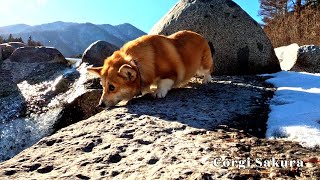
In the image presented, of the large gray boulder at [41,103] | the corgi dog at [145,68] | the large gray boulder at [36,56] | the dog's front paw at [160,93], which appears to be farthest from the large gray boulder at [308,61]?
the large gray boulder at [36,56]

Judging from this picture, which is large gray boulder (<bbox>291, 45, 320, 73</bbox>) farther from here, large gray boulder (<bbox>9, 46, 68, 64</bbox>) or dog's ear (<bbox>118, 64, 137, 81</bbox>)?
large gray boulder (<bbox>9, 46, 68, 64</bbox>)

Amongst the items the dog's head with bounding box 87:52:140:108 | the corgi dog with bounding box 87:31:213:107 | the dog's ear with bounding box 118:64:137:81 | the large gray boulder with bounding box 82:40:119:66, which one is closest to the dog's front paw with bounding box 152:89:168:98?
the corgi dog with bounding box 87:31:213:107

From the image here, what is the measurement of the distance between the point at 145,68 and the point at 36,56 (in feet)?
18.8

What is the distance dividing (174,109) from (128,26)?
157 feet

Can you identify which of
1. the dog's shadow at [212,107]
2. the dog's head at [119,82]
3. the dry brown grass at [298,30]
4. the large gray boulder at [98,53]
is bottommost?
the dog's shadow at [212,107]

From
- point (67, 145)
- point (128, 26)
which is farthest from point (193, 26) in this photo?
point (128, 26)

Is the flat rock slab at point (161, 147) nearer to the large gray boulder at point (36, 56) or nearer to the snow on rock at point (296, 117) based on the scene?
the snow on rock at point (296, 117)

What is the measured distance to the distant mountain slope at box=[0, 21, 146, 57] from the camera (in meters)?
37.4

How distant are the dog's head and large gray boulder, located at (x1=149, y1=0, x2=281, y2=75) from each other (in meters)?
3.38

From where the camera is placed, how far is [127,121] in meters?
3.61

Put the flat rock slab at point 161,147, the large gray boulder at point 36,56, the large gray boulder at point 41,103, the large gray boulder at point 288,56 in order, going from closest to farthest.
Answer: the flat rock slab at point 161,147, the large gray boulder at point 41,103, the large gray boulder at point 288,56, the large gray boulder at point 36,56

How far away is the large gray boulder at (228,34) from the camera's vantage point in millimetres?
7621

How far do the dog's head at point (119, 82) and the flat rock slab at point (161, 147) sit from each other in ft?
1.13

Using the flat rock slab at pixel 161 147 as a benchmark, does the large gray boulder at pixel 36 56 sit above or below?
above
